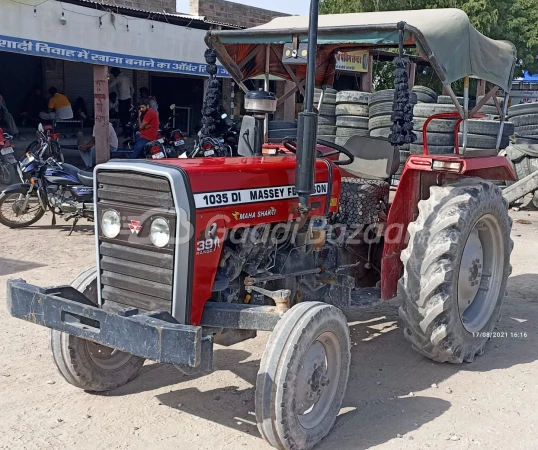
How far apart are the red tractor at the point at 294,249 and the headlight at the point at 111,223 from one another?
1 centimetres

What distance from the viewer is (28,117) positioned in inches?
622

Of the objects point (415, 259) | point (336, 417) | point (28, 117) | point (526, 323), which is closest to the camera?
point (336, 417)

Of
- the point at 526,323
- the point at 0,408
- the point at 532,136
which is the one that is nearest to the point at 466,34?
the point at 526,323

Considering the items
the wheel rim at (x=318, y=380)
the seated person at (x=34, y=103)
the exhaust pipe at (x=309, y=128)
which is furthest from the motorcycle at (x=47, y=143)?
the wheel rim at (x=318, y=380)

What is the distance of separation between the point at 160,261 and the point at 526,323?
140 inches

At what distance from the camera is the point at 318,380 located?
359cm

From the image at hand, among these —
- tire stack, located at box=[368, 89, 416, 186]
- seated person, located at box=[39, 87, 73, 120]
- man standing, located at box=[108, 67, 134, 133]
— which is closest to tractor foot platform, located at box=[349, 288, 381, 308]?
tire stack, located at box=[368, 89, 416, 186]

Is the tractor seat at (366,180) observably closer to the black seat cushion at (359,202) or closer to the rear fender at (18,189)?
the black seat cushion at (359,202)

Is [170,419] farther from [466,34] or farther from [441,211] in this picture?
[466,34]

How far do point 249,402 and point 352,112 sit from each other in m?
8.99

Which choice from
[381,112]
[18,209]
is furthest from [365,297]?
[381,112]

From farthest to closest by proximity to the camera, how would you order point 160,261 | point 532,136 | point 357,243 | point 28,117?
point 28,117, point 532,136, point 357,243, point 160,261

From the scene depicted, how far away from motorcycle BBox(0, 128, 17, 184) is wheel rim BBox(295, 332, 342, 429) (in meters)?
8.77

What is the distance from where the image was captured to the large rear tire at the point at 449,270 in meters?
4.33
